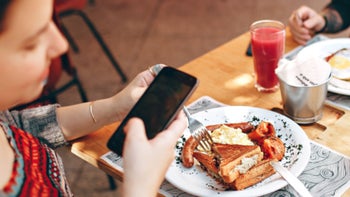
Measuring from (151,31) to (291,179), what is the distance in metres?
3.02

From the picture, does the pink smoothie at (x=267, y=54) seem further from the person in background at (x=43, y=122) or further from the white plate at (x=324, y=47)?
the person in background at (x=43, y=122)

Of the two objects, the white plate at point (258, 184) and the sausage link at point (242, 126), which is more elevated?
the sausage link at point (242, 126)

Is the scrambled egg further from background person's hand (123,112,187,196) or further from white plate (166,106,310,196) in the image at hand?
background person's hand (123,112,187,196)

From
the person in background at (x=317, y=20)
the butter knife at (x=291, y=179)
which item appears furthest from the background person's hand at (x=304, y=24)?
the butter knife at (x=291, y=179)

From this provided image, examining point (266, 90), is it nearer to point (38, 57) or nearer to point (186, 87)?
point (186, 87)

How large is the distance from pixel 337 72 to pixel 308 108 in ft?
0.73

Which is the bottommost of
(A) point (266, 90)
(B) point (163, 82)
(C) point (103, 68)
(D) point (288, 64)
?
(C) point (103, 68)

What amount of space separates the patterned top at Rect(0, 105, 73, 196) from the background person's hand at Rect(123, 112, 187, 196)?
0.68 feet

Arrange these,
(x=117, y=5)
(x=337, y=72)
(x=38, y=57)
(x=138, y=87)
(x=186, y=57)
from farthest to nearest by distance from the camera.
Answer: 1. (x=117, y=5)
2. (x=186, y=57)
3. (x=337, y=72)
4. (x=138, y=87)
5. (x=38, y=57)

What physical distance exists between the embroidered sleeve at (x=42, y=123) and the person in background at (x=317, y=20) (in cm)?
89

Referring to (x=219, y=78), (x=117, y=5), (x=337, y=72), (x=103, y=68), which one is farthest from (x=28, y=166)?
(x=117, y=5)

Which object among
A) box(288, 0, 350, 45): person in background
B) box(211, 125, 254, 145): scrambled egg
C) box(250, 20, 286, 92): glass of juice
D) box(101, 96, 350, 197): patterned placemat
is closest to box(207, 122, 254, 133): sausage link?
box(211, 125, 254, 145): scrambled egg

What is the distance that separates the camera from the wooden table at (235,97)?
132cm

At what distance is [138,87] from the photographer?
51.9 inches
